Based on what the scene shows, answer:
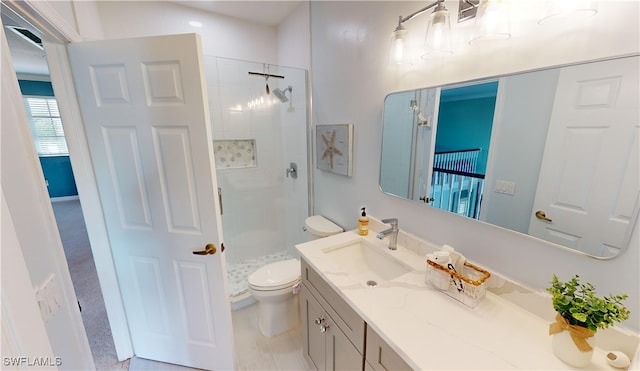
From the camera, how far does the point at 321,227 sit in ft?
6.57

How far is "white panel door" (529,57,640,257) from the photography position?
692 millimetres

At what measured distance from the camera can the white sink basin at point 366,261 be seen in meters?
1.35

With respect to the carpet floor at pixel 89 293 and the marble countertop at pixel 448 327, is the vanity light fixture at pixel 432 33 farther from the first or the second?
the carpet floor at pixel 89 293

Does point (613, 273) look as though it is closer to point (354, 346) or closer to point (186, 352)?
point (354, 346)

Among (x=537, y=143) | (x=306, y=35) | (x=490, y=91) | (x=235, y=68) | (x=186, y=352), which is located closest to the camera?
(x=537, y=143)

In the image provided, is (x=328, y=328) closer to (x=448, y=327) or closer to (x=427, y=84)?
(x=448, y=327)

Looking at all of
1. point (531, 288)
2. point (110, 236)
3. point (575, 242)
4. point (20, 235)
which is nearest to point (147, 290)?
point (110, 236)

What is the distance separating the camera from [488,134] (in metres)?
0.99

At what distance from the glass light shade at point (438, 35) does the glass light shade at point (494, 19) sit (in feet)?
0.40

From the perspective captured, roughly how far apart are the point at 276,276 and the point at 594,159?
1.75m

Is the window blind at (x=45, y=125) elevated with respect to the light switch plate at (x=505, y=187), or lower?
elevated

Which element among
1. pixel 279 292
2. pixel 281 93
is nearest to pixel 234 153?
pixel 281 93

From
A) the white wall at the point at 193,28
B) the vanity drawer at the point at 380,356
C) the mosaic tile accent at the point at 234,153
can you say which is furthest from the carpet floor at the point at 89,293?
the white wall at the point at 193,28

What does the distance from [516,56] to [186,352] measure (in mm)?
2306
